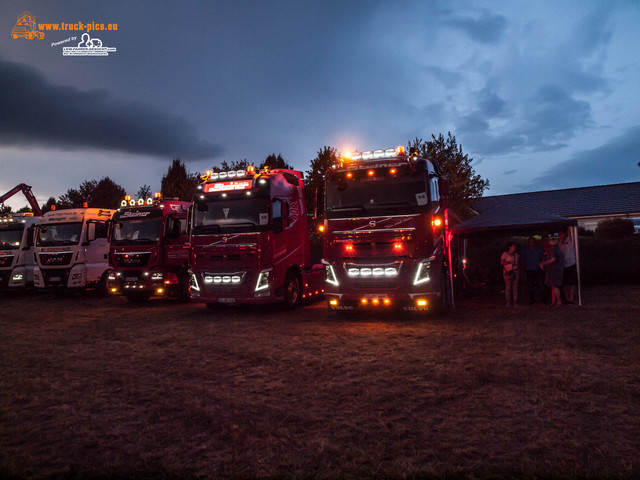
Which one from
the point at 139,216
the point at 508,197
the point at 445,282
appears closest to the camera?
the point at 445,282

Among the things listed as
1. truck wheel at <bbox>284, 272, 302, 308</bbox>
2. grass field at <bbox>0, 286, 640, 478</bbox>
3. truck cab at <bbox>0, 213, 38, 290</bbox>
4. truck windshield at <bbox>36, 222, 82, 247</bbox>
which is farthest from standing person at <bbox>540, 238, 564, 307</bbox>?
truck cab at <bbox>0, 213, 38, 290</bbox>

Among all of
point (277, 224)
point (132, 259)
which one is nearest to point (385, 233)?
point (277, 224)

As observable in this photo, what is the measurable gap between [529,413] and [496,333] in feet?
14.3

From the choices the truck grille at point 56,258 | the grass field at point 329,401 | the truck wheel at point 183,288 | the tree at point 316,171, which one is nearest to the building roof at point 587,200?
the tree at point 316,171

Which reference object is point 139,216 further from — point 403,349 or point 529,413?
point 529,413

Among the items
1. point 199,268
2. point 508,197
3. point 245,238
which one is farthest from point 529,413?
point 508,197

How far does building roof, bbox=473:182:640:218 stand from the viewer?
121ft

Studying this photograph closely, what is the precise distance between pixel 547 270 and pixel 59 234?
1632 centimetres

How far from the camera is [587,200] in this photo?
40.3m

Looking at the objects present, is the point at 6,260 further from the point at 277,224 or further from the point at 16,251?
the point at 277,224

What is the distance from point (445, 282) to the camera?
1144 cm

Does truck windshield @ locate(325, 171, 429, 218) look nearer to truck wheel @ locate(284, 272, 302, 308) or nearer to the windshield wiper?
the windshield wiper

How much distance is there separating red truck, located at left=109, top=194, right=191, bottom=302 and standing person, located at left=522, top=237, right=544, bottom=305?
10.1 m

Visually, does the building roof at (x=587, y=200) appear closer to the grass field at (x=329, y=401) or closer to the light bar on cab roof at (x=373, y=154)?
the light bar on cab roof at (x=373, y=154)
